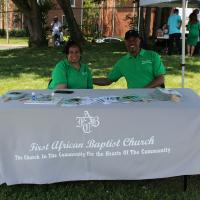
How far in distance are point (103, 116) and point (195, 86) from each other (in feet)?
18.5

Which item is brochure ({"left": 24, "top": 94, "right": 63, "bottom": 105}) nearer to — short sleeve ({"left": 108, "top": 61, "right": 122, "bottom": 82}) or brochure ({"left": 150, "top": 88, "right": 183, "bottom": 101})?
brochure ({"left": 150, "top": 88, "right": 183, "bottom": 101})

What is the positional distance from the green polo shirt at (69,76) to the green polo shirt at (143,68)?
58 cm

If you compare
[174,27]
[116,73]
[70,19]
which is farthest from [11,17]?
[116,73]

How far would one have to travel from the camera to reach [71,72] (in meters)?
5.23

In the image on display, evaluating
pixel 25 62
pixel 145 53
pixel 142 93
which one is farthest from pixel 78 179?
pixel 25 62

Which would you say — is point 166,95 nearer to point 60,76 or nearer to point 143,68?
point 143,68

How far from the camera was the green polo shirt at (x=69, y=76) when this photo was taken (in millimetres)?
5145

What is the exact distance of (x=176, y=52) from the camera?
15.6 meters

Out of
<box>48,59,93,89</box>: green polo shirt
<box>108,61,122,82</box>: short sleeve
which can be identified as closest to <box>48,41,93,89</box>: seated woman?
<box>48,59,93,89</box>: green polo shirt

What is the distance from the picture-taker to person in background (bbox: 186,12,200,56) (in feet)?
46.4

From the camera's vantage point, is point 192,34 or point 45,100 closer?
point 45,100

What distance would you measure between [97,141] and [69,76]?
1.40 m

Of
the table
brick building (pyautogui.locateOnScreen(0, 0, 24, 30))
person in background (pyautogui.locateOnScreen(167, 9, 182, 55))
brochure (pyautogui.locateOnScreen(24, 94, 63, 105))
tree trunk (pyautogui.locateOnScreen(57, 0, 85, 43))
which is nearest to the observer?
the table

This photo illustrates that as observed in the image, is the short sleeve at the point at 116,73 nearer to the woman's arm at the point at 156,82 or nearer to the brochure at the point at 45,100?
the woman's arm at the point at 156,82
